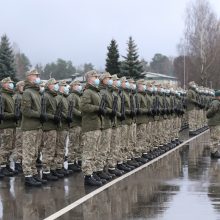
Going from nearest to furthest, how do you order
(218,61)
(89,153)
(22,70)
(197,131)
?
(89,153)
(197,131)
(218,61)
(22,70)

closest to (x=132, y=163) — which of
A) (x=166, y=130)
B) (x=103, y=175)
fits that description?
(x=103, y=175)

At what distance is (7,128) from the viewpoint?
12188mm

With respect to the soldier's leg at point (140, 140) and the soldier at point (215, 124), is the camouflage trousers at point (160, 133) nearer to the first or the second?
the soldier at point (215, 124)

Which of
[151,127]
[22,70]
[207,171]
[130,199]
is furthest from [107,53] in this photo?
[22,70]

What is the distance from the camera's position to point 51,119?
11.1 meters

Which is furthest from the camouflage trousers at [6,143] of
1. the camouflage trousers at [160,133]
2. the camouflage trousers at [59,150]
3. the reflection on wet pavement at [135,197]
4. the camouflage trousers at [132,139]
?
the camouflage trousers at [160,133]

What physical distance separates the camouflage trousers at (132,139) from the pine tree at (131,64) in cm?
3477

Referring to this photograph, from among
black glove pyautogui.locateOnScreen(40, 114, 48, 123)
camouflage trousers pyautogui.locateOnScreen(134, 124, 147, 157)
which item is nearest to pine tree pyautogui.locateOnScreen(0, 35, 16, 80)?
camouflage trousers pyautogui.locateOnScreen(134, 124, 147, 157)

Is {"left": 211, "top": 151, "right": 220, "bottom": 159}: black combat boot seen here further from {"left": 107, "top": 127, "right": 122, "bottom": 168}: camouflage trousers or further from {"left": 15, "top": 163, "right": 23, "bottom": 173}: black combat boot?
{"left": 15, "top": 163, "right": 23, "bottom": 173}: black combat boot

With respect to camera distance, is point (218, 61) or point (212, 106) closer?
point (212, 106)

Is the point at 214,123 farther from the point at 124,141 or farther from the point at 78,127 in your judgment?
the point at 78,127

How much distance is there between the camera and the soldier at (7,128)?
39.0 feet

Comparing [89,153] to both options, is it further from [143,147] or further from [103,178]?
[143,147]

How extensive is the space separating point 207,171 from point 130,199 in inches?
155
